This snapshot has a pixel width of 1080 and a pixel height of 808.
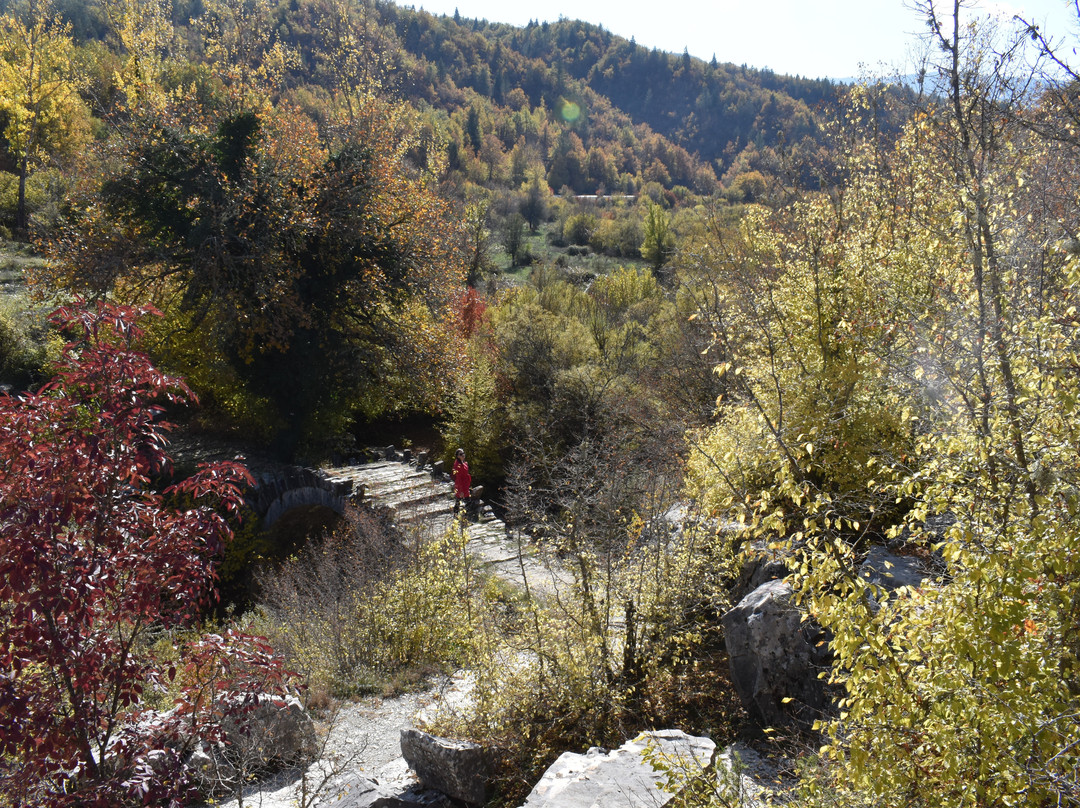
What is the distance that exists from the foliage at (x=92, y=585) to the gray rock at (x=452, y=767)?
157 cm

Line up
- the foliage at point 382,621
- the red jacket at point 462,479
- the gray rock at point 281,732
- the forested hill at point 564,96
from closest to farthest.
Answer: the gray rock at point 281,732 < the foliage at point 382,621 < the red jacket at point 462,479 < the forested hill at point 564,96

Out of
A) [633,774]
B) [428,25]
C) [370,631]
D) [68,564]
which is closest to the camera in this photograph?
[68,564]

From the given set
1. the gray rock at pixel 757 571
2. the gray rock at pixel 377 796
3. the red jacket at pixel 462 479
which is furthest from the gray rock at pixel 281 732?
the red jacket at pixel 462 479

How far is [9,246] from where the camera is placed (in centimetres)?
2253

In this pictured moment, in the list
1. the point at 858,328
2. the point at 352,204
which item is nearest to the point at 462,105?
the point at 352,204

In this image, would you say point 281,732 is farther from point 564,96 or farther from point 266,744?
point 564,96

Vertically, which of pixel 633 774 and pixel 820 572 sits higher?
pixel 820 572

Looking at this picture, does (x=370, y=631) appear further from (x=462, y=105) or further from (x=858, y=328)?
(x=462, y=105)

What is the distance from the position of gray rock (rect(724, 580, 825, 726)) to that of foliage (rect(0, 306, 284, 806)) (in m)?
3.43

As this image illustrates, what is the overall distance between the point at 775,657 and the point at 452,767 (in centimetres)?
249

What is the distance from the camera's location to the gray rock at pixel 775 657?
15.8 feet

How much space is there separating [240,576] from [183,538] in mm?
10591

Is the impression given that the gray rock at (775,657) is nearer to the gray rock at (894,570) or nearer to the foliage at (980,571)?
the gray rock at (894,570)

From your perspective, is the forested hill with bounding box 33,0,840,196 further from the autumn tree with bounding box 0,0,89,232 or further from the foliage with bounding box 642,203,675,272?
the foliage with bounding box 642,203,675,272
